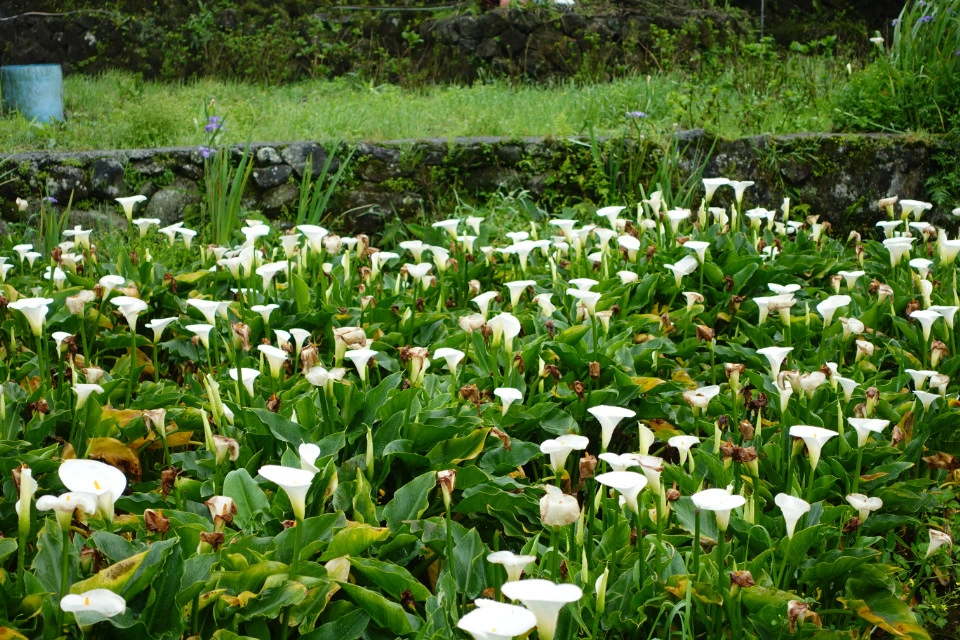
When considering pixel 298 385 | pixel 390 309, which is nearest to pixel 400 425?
pixel 298 385

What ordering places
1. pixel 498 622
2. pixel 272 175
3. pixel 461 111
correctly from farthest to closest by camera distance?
pixel 461 111
pixel 272 175
pixel 498 622

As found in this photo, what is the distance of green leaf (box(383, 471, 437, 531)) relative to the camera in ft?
6.54

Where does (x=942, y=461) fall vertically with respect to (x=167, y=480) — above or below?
below

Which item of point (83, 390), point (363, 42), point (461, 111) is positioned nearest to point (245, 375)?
point (83, 390)

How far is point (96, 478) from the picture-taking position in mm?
1590

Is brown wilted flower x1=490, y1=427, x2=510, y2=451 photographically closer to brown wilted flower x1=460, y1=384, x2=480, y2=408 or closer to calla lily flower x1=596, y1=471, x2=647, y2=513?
→ brown wilted flower x1=460, y1=384, x2=480, y2=408

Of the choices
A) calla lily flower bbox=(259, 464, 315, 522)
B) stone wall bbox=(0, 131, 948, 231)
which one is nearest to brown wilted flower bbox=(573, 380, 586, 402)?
calla lily flower bbox=(259, 464, 315, 522)

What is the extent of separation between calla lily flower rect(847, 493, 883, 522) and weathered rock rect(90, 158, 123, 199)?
4553 millimetres

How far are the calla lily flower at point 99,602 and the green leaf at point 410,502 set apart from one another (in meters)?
0.69

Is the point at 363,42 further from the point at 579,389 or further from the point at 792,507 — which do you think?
the point at 792,507

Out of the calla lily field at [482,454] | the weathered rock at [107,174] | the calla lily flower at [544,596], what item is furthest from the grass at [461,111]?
the calla lily flower at [544,596]

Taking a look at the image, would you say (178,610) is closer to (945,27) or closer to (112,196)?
(112,196)

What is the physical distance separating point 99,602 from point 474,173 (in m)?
4.58

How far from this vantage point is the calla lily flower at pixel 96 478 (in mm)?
1552
